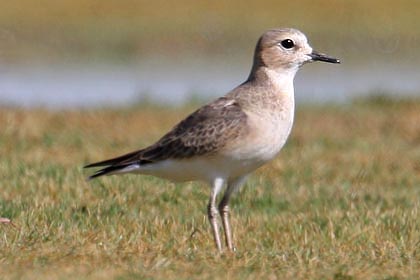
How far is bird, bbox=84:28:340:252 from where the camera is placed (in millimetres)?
8820

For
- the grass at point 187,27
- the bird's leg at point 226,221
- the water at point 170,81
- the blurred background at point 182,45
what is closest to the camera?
the bird's leg at point 226,221

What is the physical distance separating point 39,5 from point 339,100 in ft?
44.9

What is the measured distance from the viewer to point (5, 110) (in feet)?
51.9

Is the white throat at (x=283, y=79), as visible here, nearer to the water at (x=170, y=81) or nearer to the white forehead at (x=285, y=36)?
the white forehead at (x=285, y=36)

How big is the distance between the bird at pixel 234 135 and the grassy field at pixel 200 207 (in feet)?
1.39

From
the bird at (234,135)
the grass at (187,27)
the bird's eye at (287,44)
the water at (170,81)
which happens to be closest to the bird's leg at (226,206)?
the bird at (234,135)

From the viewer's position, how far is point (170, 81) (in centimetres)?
2447

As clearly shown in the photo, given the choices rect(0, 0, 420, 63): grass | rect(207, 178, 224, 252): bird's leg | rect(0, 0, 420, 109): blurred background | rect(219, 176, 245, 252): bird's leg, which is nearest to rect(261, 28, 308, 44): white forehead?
rect(219, 176, 245, 252): bird's leg

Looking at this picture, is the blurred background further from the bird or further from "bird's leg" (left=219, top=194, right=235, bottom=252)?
"bird's leg" (left=219, top=194, right=235, bottom=252)

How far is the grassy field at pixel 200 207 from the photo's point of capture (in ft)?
24.6

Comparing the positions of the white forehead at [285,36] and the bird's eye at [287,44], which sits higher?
the white forehead at [285,36]

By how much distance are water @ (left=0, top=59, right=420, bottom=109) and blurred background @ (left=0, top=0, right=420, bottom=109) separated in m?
0.03

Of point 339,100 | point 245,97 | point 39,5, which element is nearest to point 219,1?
point 39,5

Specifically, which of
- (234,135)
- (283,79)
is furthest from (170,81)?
(234,135)
